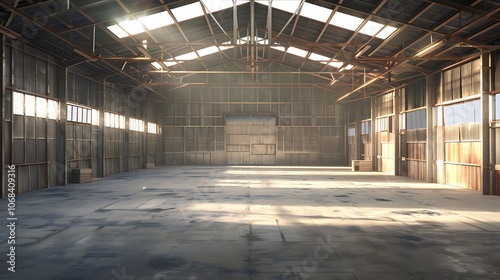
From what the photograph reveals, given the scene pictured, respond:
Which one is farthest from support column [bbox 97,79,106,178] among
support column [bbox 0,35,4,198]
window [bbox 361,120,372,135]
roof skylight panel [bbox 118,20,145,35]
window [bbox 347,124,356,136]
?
window [bbox 347,124,356,136]

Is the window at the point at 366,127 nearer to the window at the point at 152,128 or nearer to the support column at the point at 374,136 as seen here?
the support column at the point at 374,136

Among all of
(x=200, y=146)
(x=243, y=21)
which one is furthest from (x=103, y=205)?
(x=200, y=146)

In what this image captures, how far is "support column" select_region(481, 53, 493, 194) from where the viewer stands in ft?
58.4

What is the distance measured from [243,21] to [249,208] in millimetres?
18272

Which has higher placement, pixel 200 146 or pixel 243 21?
pixel 243 21

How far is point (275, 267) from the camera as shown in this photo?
705 centimetres

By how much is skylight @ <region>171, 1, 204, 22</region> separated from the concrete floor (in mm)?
10579

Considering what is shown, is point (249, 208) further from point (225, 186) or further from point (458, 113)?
point (458, 113)

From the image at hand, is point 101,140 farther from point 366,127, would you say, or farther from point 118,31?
point 366,127

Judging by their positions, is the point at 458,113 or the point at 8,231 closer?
the point at 8,231

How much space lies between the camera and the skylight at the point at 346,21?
2062 cm

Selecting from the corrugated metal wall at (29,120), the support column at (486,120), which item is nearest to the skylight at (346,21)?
the support column at (486,120)

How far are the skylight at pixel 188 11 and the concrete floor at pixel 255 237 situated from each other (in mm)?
10579

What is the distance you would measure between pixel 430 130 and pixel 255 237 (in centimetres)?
1850
